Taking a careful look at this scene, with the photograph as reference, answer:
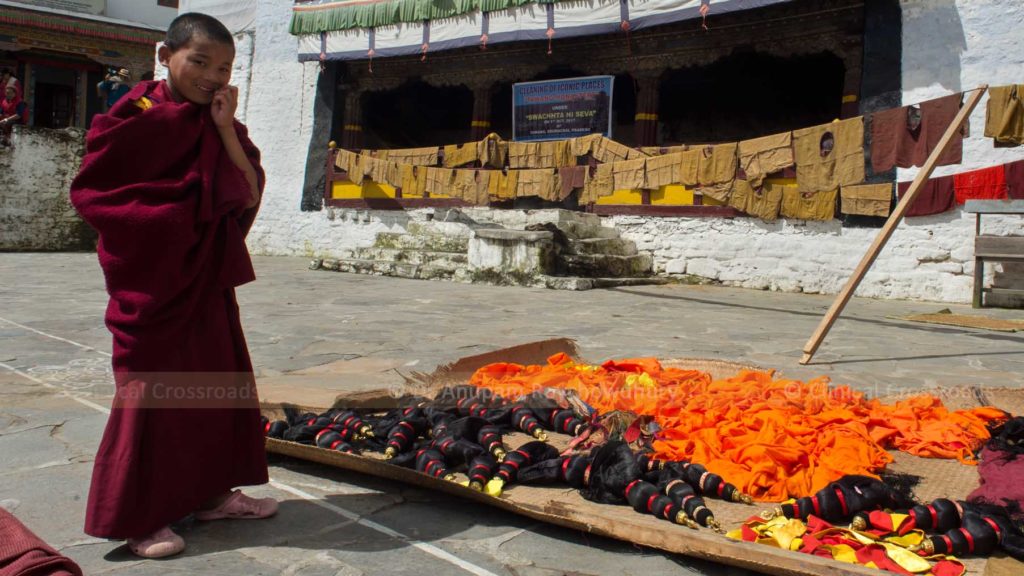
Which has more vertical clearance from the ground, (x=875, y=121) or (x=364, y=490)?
(x=875, y=121)

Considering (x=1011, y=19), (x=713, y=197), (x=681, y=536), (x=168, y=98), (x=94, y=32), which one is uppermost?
(x=94, y=32)

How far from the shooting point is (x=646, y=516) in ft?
7.50

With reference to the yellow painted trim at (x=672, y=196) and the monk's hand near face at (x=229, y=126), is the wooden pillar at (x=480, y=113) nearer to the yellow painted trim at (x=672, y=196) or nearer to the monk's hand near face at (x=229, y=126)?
the yellow painted trim at (x=672, y=196)

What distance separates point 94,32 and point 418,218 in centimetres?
1366

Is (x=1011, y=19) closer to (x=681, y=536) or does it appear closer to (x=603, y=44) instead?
(x=603, y=44)

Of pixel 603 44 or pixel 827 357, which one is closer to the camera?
pixel 827 357

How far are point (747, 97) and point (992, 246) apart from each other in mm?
7322

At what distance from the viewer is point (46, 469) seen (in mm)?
2654

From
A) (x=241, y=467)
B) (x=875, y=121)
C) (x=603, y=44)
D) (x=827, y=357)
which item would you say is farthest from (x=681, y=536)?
(x=603, y=44)

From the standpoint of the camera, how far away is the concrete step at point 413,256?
11.3 meters

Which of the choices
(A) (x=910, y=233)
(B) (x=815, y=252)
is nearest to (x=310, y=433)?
(B) (x=815, y=252)

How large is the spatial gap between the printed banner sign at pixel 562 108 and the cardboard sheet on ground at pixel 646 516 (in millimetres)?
9798

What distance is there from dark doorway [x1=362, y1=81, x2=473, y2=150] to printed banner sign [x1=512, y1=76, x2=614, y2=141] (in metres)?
3.56

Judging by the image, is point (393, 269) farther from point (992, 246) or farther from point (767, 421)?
point (767, 421)
